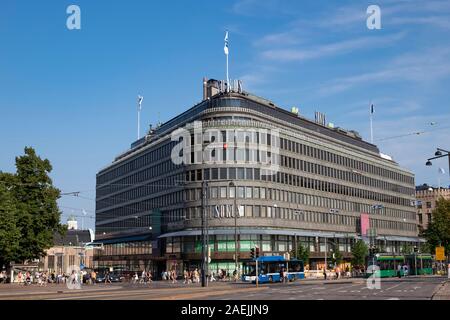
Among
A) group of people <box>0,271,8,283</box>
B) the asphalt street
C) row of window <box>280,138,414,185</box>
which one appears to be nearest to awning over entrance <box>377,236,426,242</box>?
row of window <box>280,138,414,185</box>

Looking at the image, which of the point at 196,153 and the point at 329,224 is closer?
the point at 196,153

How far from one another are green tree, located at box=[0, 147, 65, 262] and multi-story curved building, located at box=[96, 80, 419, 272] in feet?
62.5

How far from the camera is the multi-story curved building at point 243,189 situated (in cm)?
9206

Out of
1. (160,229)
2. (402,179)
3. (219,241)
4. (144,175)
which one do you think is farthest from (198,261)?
(402,179)

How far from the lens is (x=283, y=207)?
322ft

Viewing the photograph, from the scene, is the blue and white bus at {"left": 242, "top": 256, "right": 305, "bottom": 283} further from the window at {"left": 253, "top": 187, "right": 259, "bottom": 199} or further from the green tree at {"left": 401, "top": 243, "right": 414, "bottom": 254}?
the green tree at {"left": 401, "top": 243, "right": 414, "bottom": 254}

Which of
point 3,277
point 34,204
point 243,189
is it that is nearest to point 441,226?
→ point 243,189

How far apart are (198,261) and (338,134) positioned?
46564 millimetres

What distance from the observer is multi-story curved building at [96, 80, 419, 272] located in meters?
92.1

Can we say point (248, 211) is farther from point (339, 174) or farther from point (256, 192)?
point (339, 174)

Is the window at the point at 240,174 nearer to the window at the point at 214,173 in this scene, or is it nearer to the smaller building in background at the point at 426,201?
the window at the point at 214,173

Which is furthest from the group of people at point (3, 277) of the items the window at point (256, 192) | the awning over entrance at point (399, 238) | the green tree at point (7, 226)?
the awning over entrance at point (399, 238)

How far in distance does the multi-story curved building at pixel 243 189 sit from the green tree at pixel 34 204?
1905 cm
